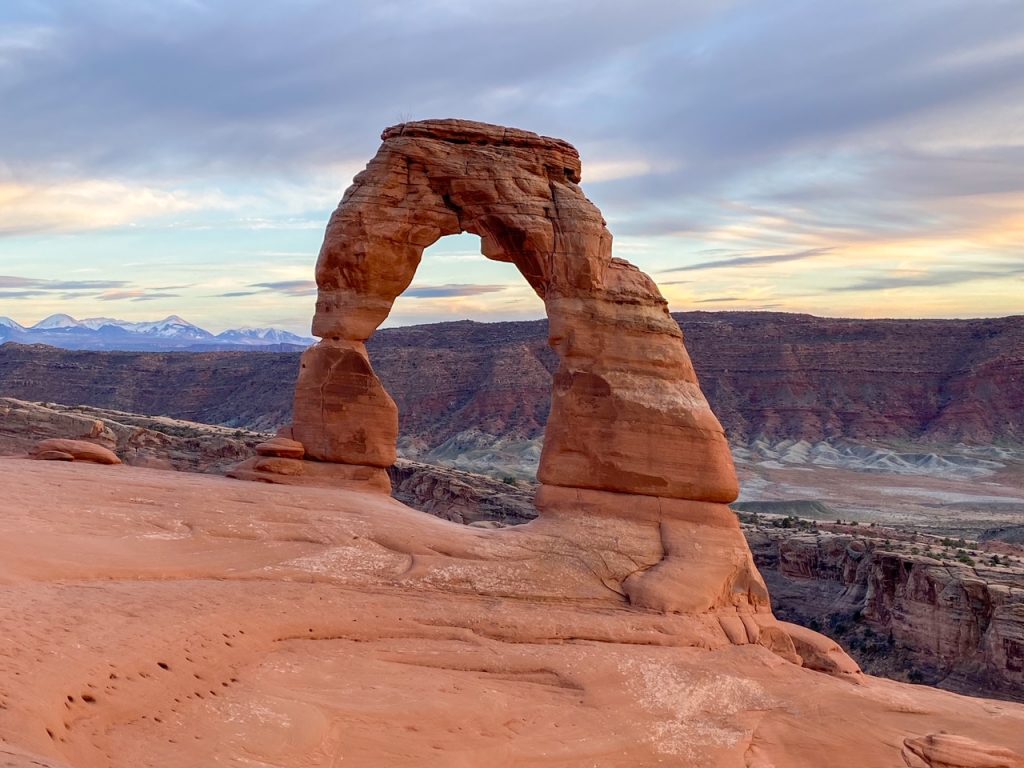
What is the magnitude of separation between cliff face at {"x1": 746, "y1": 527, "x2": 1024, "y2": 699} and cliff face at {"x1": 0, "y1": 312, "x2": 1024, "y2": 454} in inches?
1985

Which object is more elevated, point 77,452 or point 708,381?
point 708,381

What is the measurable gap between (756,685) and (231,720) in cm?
742

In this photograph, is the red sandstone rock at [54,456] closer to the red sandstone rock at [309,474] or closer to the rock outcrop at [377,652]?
the rock outcrop at [377,652]

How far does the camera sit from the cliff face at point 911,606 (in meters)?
25.0

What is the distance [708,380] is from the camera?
9381 centimetres

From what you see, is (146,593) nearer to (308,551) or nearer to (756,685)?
(308,551)

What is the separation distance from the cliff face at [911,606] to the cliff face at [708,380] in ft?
165

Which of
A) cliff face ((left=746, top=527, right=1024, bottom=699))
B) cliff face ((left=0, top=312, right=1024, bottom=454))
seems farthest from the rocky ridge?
cliff face ((left=746, top=527, right=1024, bottom=699))

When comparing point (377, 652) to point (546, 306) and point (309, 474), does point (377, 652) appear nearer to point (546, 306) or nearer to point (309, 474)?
point (309, 474)

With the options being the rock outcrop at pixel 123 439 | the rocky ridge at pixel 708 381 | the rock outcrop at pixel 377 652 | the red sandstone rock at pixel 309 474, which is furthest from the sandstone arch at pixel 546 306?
the rocky ridge at pixel 708 381

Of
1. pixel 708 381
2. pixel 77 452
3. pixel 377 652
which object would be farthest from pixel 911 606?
pixel 708 381

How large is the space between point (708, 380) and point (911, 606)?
66.5 meters

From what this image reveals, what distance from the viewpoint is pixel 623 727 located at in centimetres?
1247

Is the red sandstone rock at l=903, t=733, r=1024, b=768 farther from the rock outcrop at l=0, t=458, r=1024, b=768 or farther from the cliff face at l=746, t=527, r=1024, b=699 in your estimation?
the cliff face at l=746, t=527, r=1024, b=699
